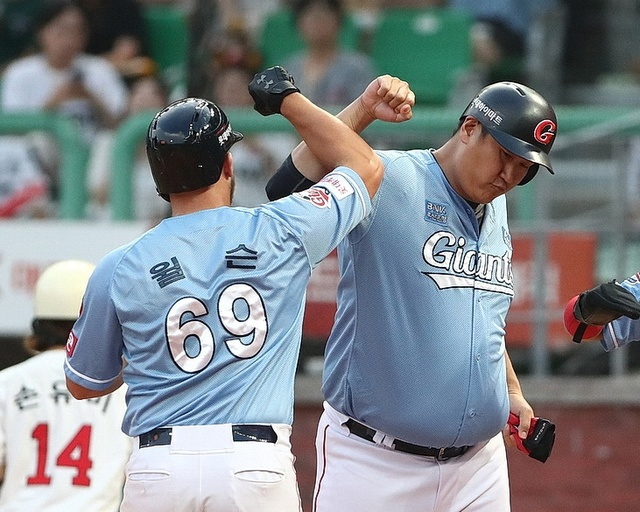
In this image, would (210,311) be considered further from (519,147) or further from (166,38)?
(166,38)

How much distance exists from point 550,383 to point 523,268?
0.80 meters

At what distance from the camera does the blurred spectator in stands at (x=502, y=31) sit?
458 inches

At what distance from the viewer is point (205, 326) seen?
3576 millimetres

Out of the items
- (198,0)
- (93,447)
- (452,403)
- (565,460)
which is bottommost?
(565,460)

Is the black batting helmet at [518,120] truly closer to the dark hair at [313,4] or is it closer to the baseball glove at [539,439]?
the baseball glove at [539,439]

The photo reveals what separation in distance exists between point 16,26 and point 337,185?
9477 mm

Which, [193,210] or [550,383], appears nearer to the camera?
[193,210]

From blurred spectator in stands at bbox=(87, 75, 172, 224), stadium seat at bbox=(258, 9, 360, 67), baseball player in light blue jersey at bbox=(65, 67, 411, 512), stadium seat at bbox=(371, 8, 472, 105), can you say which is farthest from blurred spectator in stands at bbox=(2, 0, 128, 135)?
baseball player in light blue jersey at bbox=(65, 67, 411, 512)

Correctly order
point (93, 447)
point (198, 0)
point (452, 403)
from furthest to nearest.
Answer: point (198, 0)
point (93, 447)
point (452, 403)

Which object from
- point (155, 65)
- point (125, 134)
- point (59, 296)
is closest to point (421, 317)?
point (59, 296)

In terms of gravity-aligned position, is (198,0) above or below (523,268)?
above

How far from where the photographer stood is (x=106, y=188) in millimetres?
8930

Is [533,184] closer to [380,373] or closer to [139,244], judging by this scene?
[380,373]

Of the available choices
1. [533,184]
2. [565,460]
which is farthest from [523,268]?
[565,460]
